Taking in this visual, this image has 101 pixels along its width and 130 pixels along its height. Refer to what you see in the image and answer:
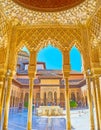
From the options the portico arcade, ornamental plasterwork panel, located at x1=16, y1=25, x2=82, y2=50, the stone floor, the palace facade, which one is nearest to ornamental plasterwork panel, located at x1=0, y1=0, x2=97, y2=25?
the portico arcade

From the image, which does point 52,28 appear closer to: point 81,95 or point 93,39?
point 93,39

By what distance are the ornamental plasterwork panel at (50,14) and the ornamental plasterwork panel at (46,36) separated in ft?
1.05

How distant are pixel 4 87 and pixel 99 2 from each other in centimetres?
446

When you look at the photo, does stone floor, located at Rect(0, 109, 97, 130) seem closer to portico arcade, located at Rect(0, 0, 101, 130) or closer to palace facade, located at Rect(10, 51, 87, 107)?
portico arcade, located at Rect(0, 0, 101, 130)

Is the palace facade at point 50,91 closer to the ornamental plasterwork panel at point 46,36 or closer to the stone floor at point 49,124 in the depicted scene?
the stone floor at point 49,124

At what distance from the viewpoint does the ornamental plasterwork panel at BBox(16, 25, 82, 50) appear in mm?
6438

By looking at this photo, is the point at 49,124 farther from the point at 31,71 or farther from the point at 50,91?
the point at 50,91

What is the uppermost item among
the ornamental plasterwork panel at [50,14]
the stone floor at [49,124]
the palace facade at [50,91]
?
the ornamental plasterwork panel at [50,14]

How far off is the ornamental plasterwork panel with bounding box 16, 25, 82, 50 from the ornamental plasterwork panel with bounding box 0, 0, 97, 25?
319 mm

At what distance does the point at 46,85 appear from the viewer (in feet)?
90.5

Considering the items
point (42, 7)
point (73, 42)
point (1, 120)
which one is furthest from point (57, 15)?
point (1, 120)

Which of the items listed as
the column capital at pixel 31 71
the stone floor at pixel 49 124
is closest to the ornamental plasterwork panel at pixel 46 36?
the column capital at pixel 31 71

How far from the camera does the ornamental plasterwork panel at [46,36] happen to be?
6438mm

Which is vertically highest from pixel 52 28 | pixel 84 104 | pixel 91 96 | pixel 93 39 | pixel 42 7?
pixel 42 7
